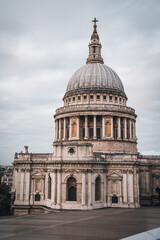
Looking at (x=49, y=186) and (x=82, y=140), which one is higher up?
(x=82, y=140)

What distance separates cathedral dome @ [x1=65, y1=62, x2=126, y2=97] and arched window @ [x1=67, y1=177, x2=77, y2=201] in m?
23.4

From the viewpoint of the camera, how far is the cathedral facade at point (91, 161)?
46500mm

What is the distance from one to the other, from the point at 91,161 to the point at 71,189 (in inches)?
242

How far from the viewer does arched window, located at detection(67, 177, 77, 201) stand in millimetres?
46312

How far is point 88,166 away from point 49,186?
948cm

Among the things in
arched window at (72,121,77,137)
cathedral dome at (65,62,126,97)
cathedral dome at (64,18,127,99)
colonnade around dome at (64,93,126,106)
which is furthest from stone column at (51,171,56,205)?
cathedral dome at (65,62,126,97)

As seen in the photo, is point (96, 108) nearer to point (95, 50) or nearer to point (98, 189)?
point (98, 189)

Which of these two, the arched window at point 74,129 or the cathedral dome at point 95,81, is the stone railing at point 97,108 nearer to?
the arched window at point 74,129

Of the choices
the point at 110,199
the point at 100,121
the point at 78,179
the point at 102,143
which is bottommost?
the point at 110,199

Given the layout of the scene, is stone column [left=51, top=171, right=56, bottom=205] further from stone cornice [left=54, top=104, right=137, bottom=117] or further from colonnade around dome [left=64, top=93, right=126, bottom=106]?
colonnade around dome [left=64, top=93, right=126, bottom=106]

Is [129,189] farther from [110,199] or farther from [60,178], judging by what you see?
[60,178]

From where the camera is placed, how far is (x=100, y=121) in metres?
58.7

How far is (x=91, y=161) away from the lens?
4619 cm

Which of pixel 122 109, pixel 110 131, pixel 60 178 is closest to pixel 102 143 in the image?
pixel 110 131
